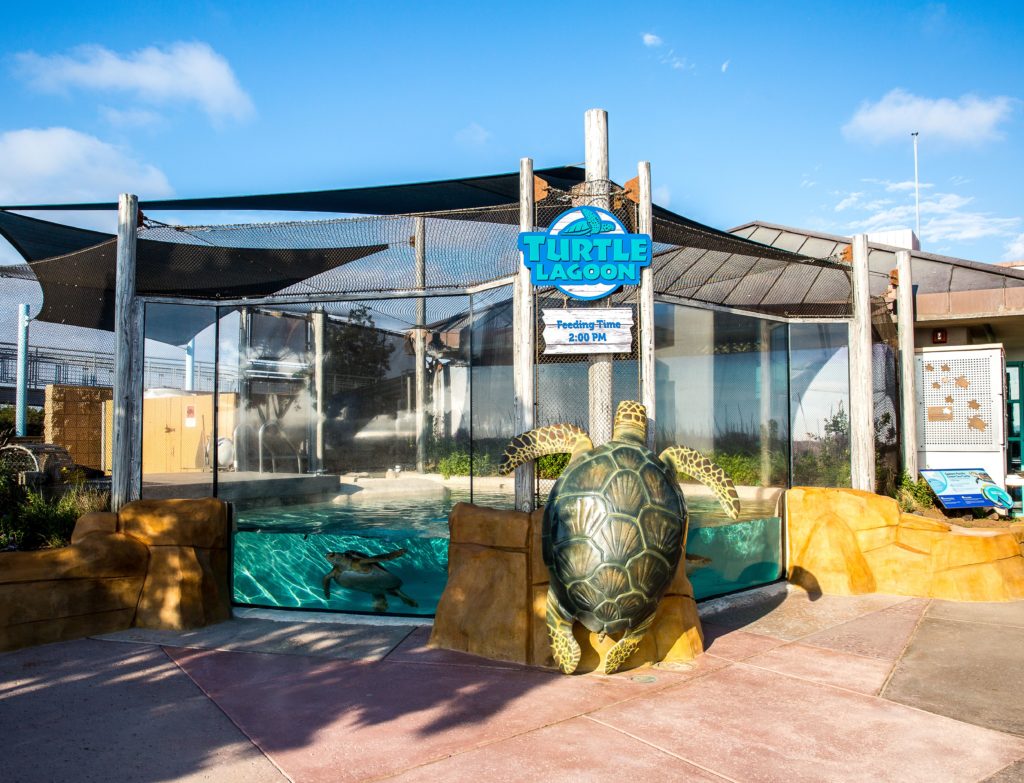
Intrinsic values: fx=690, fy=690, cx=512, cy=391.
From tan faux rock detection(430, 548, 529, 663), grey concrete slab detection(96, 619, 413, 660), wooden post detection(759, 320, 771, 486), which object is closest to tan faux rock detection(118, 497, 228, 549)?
grey concrete slab detection(96, 619, 413, 660)

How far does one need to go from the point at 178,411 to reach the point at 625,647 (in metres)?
8.28

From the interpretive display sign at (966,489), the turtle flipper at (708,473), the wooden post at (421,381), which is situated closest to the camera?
the turtle flipper at (708,473)

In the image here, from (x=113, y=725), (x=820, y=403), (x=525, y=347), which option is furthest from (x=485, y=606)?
(x=820, y=403)

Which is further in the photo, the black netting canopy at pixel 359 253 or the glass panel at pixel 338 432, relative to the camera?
the glass panel at pixel 338 432

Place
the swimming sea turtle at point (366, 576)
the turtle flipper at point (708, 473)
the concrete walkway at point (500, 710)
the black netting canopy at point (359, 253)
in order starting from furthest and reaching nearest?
1. the swimming sea turtle at point (366, 576)
2. the black netting canopy at point (359, 253)
3. the turtle flipper at point (708, 473)
4. the concrete walkway at point (500, 710)

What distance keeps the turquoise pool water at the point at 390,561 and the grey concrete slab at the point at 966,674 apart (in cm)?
161

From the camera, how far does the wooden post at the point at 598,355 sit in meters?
5.59

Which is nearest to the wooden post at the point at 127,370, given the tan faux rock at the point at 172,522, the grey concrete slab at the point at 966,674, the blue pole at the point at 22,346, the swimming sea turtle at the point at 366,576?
the tan faux rock at the point at 172,522

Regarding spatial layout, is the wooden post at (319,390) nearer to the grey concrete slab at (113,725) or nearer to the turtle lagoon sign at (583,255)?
the turtle lagoon sign at (583,255)

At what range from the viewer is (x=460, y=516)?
5.37 meters

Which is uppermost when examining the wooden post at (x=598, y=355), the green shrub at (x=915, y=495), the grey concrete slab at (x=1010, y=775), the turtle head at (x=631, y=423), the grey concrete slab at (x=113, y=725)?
the wooden post at (x=598, y=355)

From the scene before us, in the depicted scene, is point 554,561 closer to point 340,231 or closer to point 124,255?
point 340,231

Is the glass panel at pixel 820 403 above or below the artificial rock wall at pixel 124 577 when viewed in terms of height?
above

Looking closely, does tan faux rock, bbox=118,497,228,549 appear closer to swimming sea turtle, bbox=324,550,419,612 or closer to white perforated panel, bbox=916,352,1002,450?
swimming sea turtle, bbox=324,550,419,612
